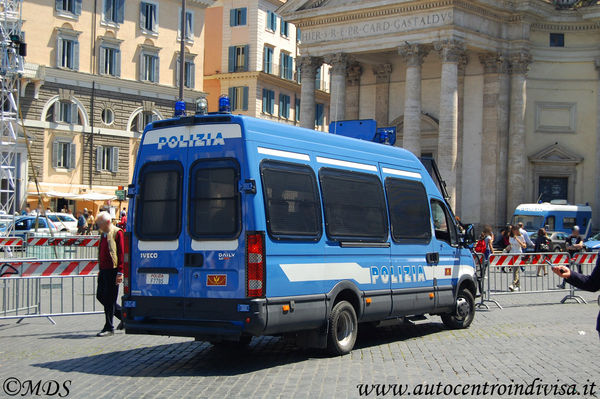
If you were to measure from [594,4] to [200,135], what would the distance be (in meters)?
38.9

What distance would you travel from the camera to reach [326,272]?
412 inches

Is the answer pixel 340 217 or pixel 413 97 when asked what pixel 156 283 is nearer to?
pixel 340 217

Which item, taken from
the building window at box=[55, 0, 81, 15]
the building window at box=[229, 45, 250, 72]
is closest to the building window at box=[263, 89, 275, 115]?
the building window at box=[229, 45, 250, 72]

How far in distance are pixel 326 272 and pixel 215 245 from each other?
1606 millimetres

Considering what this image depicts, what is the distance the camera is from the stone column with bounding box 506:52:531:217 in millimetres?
42312

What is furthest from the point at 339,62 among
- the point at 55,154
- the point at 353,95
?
the point at 55,154

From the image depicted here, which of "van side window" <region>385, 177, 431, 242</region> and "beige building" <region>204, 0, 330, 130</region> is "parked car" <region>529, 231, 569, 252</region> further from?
"van side window" <region>385, 177, 431, 242</region>

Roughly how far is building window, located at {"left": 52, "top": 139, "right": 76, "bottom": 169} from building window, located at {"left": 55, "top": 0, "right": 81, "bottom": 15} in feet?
23.3

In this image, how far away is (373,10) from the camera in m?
42.5

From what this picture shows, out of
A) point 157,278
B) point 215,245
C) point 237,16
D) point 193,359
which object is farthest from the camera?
point 237,16

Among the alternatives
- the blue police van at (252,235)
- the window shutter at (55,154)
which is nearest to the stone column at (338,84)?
the window shutter at (55,154)

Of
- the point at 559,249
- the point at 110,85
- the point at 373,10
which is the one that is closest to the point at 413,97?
the point at 373,10

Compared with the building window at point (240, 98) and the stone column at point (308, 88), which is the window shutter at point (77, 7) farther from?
the building window at point (240, 98)

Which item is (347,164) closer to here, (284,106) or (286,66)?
(284,106)
